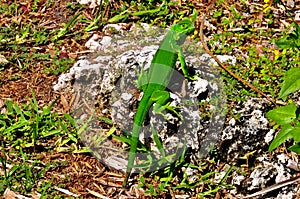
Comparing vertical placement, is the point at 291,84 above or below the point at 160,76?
above

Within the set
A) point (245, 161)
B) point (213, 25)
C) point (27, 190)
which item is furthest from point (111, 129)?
point (213, 25)

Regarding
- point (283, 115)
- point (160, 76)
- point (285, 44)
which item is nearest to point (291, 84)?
point (283, 115)

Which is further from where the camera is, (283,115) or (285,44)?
(285,44)

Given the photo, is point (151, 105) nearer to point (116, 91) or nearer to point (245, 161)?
point (116, 91)

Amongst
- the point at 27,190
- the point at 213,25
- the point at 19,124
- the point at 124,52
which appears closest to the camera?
the point at 27,190

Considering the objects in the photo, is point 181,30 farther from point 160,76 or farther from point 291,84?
→ point 291,84

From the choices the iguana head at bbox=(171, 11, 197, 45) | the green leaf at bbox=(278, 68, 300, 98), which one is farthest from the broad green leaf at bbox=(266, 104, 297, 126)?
the iguana head at bbox=(171, 11, 197, 45)

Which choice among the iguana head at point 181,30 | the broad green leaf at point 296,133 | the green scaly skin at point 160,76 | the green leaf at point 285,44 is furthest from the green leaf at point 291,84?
the iguana head at point 181,30
